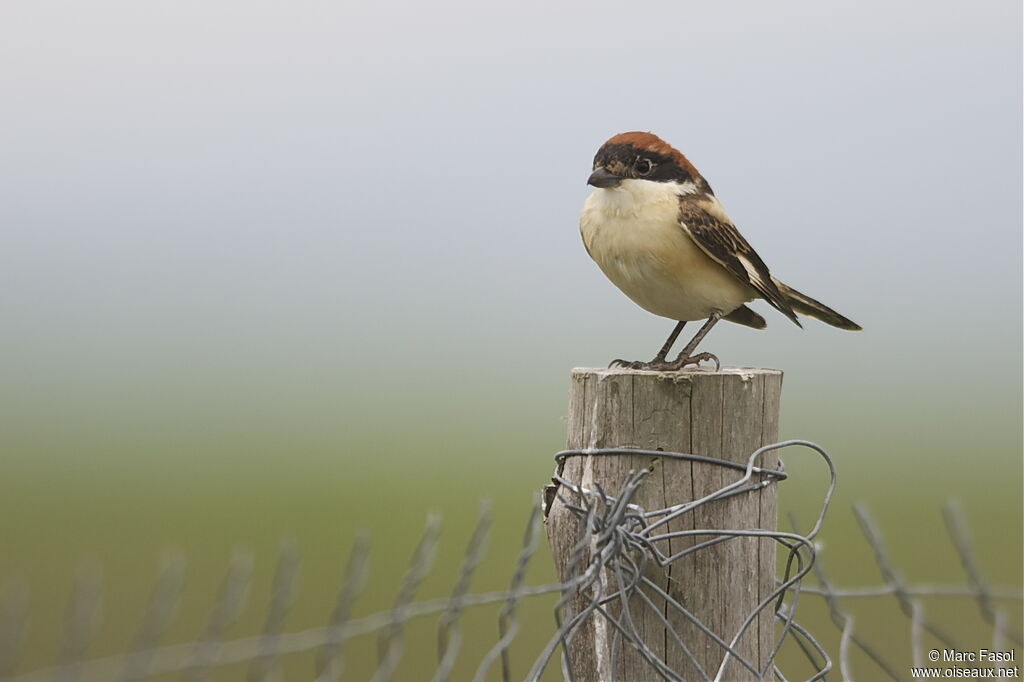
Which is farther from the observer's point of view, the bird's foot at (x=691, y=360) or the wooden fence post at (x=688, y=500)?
the bird's foot at (x=691, y=360)

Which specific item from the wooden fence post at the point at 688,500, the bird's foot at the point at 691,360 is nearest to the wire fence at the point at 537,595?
the wooden fence post at the point at 688,500

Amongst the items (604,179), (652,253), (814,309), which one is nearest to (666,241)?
(652,253)

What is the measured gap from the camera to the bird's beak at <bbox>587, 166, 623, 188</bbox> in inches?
163

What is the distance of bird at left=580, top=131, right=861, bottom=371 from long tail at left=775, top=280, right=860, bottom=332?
0.34 m

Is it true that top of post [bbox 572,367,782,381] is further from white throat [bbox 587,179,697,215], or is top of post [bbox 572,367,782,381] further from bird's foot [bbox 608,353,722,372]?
white throat [bbox 587,179,697,215]

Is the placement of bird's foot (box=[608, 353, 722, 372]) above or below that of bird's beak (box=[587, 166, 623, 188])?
below

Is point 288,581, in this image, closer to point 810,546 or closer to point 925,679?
point 810,546

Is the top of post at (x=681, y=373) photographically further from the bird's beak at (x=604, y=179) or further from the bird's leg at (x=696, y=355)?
the bird's beak at (x=604, y=179)

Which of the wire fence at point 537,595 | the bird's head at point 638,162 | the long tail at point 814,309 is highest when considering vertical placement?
the bird's head at point 638,162

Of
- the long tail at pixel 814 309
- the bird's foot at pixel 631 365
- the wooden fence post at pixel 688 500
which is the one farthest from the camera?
the long tail at pixel 814 309

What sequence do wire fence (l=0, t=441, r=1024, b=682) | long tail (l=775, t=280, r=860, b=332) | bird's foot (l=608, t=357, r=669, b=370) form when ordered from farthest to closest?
long tail (l=775, t=280, r=860, b=332), bird's foot (l=608, t=357, r=669, b=370), wire fence (l=0, t=441, r=1024, b=682)

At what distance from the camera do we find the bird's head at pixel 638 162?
4.19 metres

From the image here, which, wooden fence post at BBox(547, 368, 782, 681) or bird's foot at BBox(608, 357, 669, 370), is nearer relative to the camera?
wooden fence post at BBox(547, 368, 782, 681)

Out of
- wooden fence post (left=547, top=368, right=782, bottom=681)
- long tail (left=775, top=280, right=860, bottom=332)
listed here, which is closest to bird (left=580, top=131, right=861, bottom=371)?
long tail (left=775, top=280, right=860, bottom=332)
